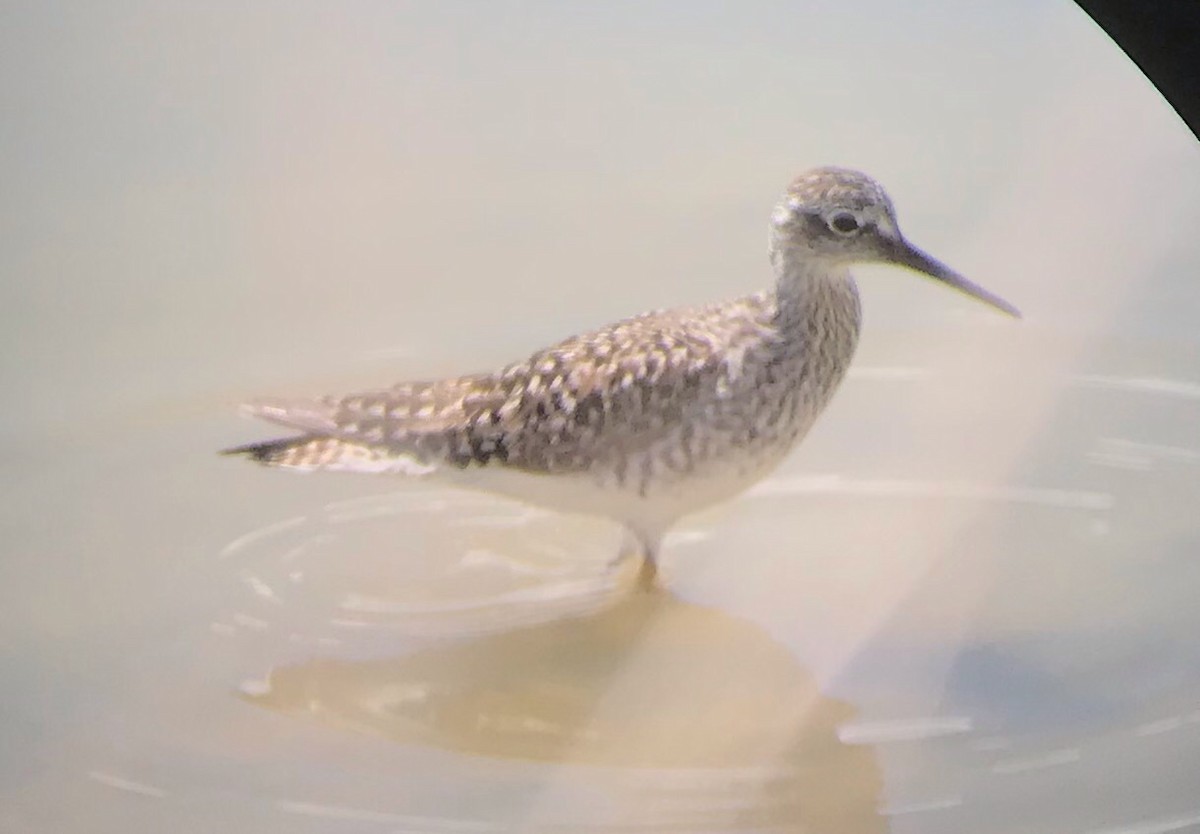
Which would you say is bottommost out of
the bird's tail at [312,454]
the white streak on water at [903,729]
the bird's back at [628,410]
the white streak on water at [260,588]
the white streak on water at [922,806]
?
the white streak on water at [922,806]

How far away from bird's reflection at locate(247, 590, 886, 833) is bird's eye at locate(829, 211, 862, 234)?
516mm

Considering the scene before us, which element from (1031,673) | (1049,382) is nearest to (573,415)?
(1031,673)

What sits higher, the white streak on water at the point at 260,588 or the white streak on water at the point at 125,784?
the white streak on water at the point at 260,588

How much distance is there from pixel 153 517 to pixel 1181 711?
1352 mm

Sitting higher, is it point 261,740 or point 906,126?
point 906,126

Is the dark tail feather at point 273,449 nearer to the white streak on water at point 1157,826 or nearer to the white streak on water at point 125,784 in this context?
the white streak on water at point 125,784

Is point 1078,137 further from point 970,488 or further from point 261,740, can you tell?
point 261,740

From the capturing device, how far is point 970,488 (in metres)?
1.94

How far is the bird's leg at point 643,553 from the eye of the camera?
67.7 inches

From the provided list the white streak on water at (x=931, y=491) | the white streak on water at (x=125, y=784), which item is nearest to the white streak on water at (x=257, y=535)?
the white streak on water at (x=125, y=784)

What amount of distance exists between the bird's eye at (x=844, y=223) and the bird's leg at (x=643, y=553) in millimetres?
454

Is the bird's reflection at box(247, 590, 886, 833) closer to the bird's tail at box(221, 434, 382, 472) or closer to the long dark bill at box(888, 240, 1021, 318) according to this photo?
the bird's tail at box(221, 434, 382, 472)

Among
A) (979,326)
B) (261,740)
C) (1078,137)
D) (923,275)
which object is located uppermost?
(1078,137)

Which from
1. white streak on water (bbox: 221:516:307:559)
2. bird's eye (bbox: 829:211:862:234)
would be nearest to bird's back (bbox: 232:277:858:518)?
bird's eye (bbox: 829:211:862:234)
